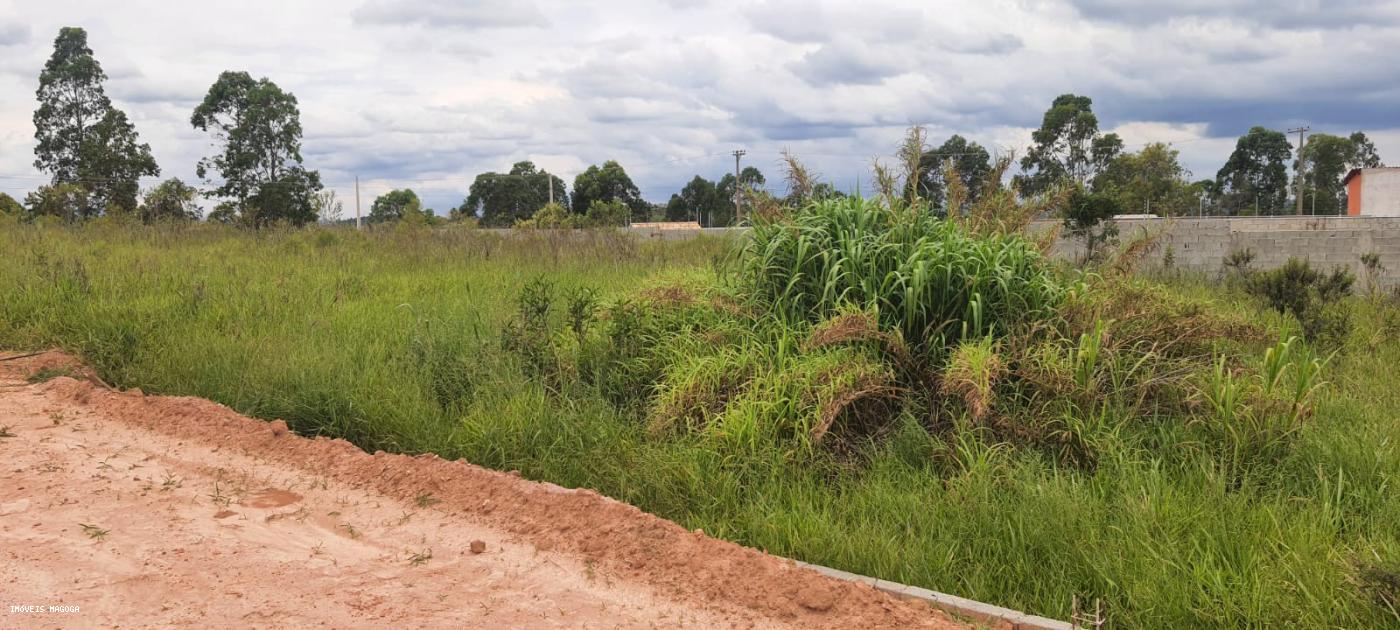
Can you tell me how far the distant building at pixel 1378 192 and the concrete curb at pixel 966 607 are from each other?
1779 inches

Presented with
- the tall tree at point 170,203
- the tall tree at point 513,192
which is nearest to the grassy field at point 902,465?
the tall tree at point 170,203

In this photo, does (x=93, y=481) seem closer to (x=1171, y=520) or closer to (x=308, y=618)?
(x=308, y=618)

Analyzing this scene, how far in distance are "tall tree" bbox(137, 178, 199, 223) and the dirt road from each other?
14.8 m

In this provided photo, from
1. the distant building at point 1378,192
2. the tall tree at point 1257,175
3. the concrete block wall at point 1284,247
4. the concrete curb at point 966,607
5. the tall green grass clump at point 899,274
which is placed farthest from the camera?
the tall tree at point 1257,175

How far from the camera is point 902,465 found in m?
4.18

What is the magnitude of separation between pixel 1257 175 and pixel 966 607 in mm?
59034

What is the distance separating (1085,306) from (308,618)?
4161 millimetres

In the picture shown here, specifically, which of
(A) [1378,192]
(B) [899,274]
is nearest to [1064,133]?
(A) [1378,192]

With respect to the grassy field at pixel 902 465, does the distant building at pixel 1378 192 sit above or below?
above

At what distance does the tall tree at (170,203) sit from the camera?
1756 centimetres

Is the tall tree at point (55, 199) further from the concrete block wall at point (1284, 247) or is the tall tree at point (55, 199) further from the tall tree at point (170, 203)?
the concrete block wall at point (1284, 247)

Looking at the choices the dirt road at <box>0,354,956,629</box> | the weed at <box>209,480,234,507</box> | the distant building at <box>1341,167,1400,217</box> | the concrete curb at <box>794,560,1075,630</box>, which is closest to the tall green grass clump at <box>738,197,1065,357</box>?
the concrete curb at <box>794,560,1075,630</box>

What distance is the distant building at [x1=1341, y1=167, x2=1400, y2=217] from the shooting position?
38.9 metres

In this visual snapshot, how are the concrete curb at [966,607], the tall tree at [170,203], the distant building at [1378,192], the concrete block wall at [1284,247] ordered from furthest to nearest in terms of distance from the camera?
the distant building at [1378,192] → the tall tree at [170,203] → the concrete block wall at [1284,247] → the concrete curb at [966,607]
